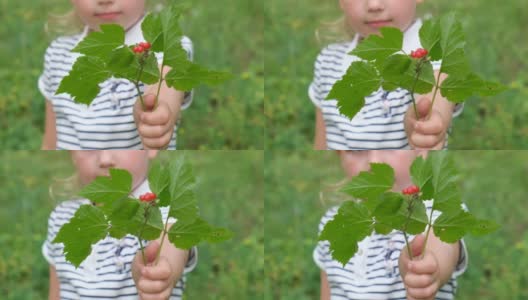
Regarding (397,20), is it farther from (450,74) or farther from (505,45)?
(505,45)

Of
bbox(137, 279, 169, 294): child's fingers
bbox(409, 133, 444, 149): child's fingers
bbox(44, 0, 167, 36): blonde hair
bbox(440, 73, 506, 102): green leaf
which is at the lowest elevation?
bbox(137, 279, 169, 294): child's fingers

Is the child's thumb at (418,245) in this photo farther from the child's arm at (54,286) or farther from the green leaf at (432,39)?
the child's arm at (54,286)

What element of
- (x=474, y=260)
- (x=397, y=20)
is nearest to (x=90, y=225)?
(x=397, y=20)

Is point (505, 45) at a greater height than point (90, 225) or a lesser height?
greater

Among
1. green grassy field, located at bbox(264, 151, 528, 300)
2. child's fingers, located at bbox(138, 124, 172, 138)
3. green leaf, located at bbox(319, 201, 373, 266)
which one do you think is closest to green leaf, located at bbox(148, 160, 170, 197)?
child's fingers, located at bbox(138, 124, 172, 138)

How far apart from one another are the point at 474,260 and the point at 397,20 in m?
0.75

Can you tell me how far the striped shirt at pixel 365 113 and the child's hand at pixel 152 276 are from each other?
0.44 metres

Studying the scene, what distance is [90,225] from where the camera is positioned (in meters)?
2.01

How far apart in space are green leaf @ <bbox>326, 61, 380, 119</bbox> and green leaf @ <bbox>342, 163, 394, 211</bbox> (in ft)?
0.45

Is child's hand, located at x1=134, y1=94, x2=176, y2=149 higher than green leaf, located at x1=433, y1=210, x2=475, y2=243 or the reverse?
higher

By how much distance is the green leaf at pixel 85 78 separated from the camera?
6.69 ft

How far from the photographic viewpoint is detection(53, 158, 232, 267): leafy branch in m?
1.97

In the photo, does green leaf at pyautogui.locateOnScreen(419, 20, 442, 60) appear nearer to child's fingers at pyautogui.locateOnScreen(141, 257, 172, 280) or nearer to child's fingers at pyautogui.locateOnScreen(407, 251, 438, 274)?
child's fingers at pyautogui.locateOnScreen(407, 251, 438, 274)

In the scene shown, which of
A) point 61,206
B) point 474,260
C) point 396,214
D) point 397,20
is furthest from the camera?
point 474,260
